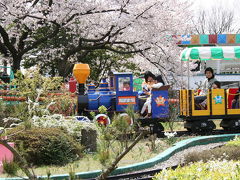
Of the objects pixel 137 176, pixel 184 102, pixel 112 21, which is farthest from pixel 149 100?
pixel 112 21

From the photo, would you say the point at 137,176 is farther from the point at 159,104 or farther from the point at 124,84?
the point at 124,84

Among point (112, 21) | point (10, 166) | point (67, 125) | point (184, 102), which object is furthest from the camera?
point (112, 21)

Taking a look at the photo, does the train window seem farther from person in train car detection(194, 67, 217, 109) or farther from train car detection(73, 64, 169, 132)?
person in train car detection(194, 67, 217, 109)

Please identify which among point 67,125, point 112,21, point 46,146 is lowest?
point 46,146

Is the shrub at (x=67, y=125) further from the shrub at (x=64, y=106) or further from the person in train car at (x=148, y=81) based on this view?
the person in train car at (x=148, y=81)

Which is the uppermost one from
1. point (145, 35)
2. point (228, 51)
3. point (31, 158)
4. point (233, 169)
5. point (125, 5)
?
point (125, 5)

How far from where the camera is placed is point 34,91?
488 inches

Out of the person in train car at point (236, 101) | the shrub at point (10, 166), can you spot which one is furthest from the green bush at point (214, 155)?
the person in train car at point (236, 101)

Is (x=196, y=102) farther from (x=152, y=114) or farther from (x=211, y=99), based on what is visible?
(x=152, y=114)

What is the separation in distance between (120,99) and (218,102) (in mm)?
3008

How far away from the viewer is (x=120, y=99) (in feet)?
36.6

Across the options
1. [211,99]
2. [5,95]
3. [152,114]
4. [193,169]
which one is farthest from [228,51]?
[193,169]

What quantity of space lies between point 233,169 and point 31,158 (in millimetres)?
4124

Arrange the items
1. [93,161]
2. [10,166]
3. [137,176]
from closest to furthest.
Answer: [10,166] → [137,176] → [93,161]
